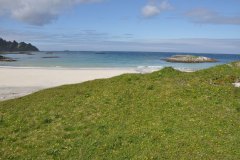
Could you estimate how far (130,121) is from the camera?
1767cm

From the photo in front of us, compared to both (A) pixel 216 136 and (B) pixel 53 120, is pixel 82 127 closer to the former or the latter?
(B) pixel 53 120

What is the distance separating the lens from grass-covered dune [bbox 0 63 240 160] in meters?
15.0

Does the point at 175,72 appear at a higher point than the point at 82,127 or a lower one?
higher

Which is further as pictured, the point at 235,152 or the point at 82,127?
the point at 82,127

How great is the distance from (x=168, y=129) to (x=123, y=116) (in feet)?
8.98

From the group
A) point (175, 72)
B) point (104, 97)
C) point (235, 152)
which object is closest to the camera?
point (235, 152)

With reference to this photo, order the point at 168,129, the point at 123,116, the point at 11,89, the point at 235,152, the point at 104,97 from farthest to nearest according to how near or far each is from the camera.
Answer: the point at 11,89 < the point at 104,97 < the point at 123,116 < the point at 168,129 < the point at 235,152

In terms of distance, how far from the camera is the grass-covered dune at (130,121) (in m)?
15.0

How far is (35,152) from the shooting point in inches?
603

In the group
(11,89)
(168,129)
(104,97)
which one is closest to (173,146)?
(168,129)

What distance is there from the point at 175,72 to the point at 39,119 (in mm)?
11187

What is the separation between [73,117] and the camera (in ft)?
61.5

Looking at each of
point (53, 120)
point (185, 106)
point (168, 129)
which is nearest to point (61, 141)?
point (53, 120)

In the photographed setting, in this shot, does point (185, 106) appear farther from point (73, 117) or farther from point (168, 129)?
point (73, 117)
